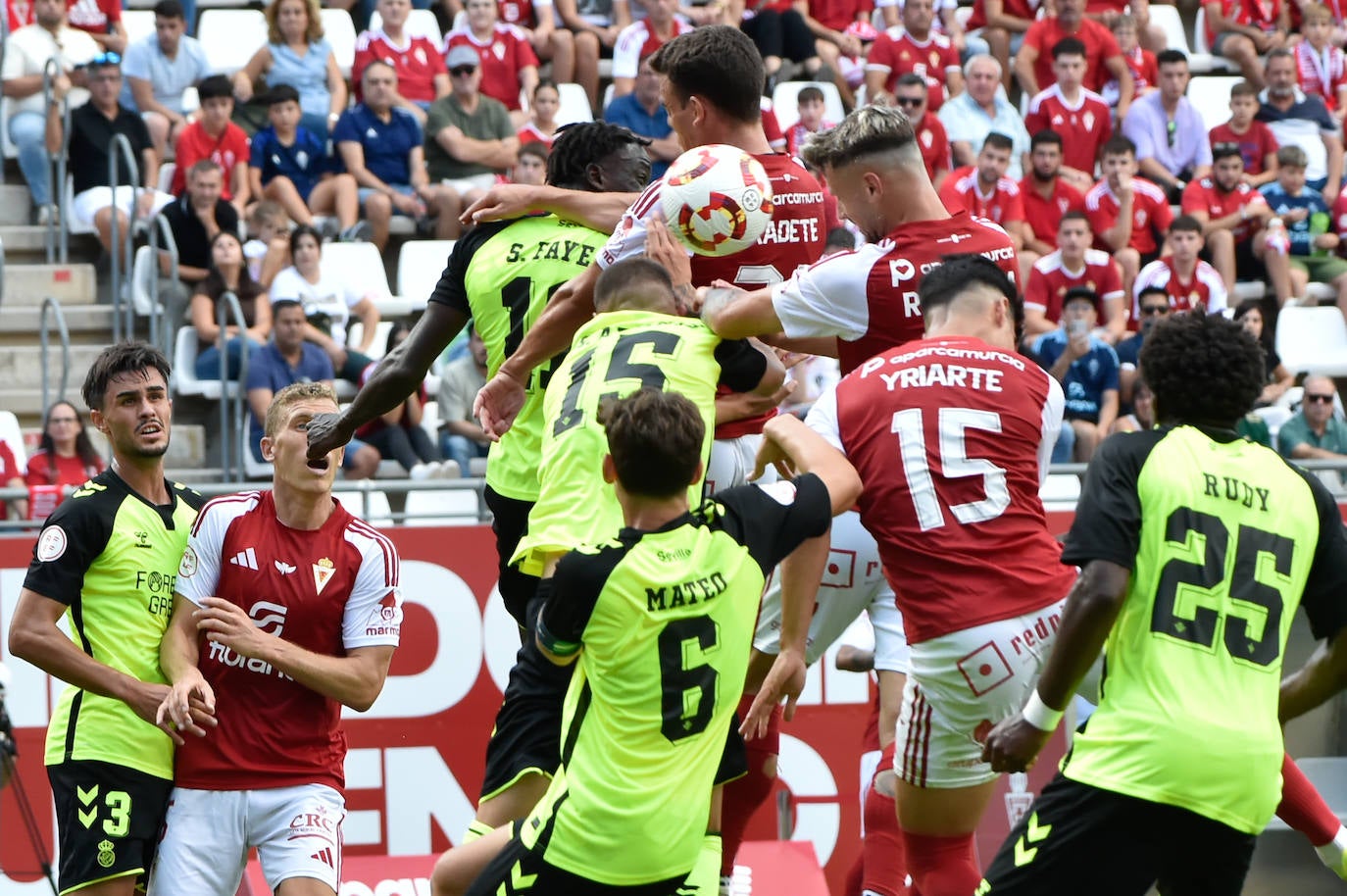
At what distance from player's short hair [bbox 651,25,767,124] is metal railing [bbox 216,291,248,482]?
17.5 ft

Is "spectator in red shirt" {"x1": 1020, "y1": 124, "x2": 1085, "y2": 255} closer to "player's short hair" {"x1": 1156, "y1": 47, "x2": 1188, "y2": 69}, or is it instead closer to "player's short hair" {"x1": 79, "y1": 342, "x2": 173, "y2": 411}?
"player's short hair" {"x1": 1156, "y1": 47, "x2": 1188, "y2": 69}

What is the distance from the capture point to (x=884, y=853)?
22.0 feet

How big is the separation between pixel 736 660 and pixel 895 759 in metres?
1.01

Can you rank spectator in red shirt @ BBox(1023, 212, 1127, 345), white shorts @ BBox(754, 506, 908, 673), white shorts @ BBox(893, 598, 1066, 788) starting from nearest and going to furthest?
white shorts @ BBox(893, 598, 1066, 788) → white shorts @ BBox(754, 506, 908, 673) → spectator in red shirt @ BBox(1023, 212, 1127, 345)

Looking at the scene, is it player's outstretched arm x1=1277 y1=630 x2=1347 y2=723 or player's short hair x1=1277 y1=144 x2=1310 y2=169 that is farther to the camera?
player's short hair x1=1277 y1=144 x2=1310 y2=169

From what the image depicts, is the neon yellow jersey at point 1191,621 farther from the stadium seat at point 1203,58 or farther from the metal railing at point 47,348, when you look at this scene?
the stadium seat at point 1203,58

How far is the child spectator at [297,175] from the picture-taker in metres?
13.4

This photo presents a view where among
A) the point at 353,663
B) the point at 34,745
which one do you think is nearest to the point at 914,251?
the point at 353,663

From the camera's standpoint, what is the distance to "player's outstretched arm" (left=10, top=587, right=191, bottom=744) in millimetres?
6301

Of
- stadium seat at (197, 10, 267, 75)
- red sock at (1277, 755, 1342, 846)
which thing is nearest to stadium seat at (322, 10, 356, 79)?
stadium seat at (197, 10, 267, 75)

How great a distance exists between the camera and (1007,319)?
5805mm

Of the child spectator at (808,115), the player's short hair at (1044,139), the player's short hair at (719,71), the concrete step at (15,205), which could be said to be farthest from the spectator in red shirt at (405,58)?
the player's short hair at (719,71)

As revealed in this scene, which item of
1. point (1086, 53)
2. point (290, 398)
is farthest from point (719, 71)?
point (1086, 53)

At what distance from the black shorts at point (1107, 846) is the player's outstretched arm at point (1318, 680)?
1.70ft
